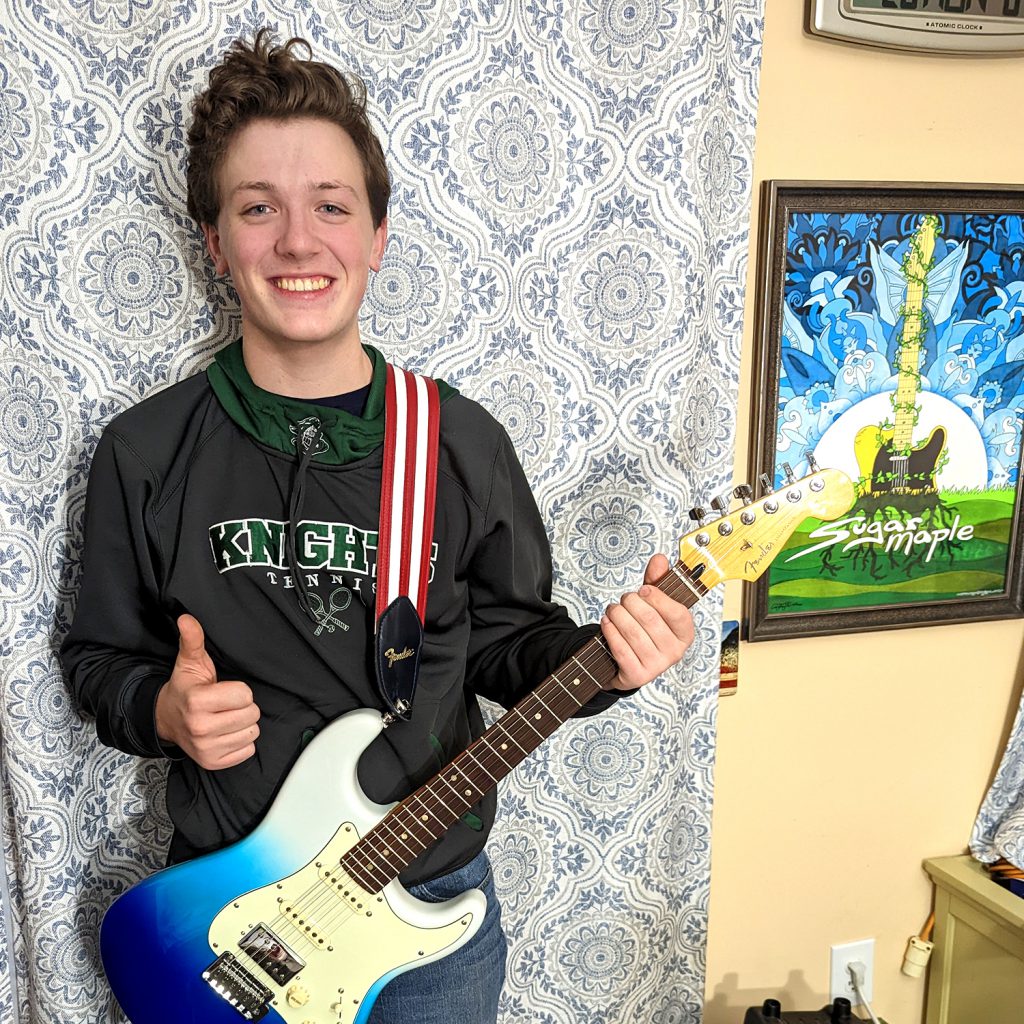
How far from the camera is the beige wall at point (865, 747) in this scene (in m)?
1.56

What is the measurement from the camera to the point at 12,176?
3.96ft

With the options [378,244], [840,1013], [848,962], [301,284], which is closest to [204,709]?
A: [301,284]

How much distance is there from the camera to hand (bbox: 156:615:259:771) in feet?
3.27

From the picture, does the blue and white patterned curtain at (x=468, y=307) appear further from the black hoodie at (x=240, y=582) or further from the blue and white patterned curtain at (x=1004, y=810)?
the blue and white patterned curtain at (x=1004, y=810)

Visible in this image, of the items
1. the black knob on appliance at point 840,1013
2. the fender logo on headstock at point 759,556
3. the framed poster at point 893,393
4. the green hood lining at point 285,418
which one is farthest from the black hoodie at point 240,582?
the black knob on appliance at point 840,1013

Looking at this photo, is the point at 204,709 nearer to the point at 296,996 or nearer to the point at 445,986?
the point at 296,996

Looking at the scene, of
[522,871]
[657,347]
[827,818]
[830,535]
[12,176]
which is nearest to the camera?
[12,176]

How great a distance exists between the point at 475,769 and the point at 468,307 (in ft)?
2.06

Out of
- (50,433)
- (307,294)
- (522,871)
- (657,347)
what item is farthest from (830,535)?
(50,433)

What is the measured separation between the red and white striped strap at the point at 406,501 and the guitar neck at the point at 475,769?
6.3 inches

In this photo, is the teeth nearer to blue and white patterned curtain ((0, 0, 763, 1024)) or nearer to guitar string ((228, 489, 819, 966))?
blue and white patterned curtain ((0, 0, 763, 1024))

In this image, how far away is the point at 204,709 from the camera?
99 cm

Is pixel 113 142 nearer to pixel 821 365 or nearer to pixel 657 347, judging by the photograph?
pixel 657 347

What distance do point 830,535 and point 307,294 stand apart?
0.97 meters
